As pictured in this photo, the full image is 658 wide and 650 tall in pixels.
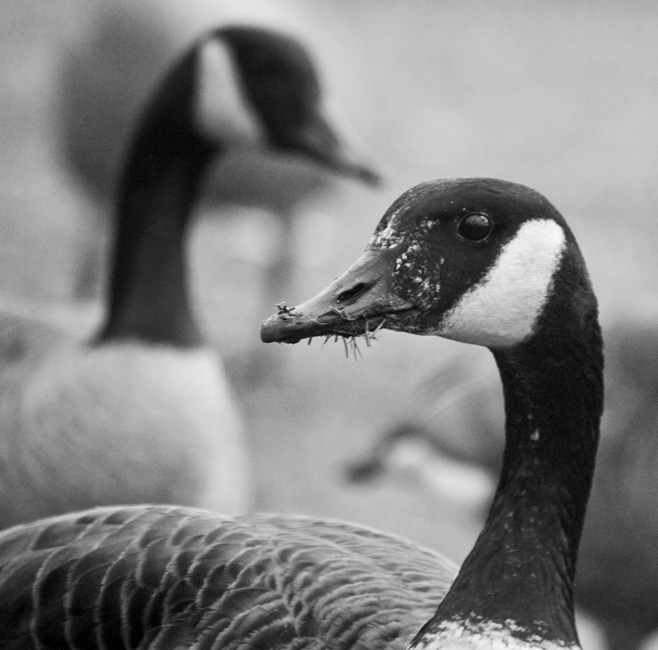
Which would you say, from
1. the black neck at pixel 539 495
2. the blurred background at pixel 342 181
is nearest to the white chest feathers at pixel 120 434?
the blurred background at pixel 342 181

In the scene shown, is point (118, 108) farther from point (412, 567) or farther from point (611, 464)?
point (412, 567)

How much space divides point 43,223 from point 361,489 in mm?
3475

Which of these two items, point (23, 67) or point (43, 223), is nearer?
point (43, 223)

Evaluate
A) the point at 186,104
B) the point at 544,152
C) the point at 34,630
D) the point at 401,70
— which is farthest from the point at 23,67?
the point at 34,630

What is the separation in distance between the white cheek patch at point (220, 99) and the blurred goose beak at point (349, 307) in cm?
164

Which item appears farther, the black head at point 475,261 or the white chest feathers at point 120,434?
the white chest feathers at point 120,434

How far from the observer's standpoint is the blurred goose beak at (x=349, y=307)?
1.63 m

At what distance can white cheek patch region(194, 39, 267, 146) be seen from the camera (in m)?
3.26

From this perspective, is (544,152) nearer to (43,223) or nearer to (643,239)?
(643,239)

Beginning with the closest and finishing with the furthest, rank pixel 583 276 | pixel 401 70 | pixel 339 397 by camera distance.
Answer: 1. pixel 583 276
2. pixel 339 397
3. pixel 401 70

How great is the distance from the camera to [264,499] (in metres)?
4.38

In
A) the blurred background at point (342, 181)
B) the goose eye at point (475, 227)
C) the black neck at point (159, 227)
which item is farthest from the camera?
the blurred background at point (342, 181)

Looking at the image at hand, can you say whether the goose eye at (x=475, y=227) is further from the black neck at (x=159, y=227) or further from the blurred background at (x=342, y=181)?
the blurred background at (x=342, y=181)

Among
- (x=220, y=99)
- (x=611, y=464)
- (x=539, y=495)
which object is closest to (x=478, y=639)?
(x=539, y=495)
